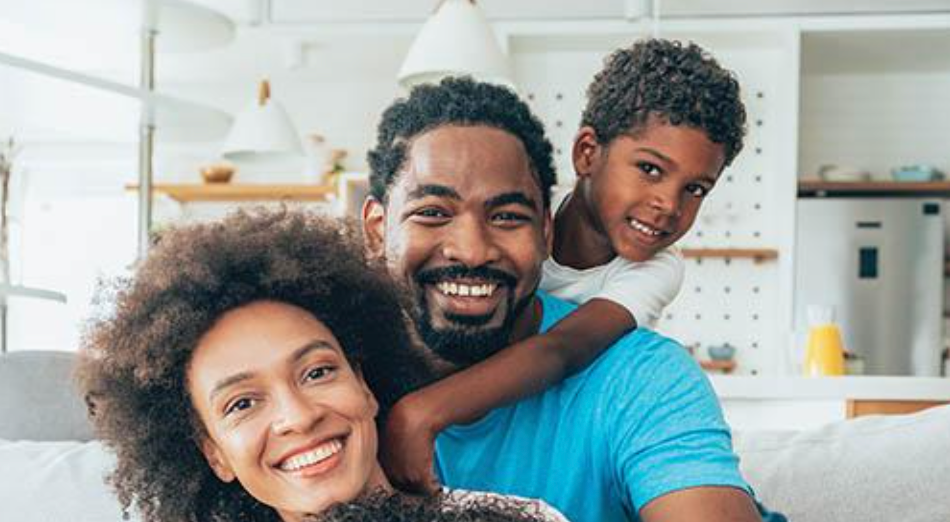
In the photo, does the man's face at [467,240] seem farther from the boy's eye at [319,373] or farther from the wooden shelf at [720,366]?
the wooden shelf at [720,366]

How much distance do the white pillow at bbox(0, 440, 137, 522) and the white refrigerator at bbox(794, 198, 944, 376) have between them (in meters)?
4.75

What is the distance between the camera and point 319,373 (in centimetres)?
114

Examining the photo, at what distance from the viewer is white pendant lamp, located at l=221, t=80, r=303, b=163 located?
5242 mm

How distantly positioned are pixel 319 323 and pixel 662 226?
1.94 ft

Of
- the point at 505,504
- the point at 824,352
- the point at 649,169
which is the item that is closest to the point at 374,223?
the point at 649,169

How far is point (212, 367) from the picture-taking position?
115 centimetres

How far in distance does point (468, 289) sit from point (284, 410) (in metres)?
0.32

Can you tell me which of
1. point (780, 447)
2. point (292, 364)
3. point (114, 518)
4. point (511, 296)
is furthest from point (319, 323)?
point (780, 447)

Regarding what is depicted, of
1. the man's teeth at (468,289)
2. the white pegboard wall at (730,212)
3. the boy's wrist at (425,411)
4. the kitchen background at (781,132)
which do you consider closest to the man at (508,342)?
the man's teeth at (468,289)

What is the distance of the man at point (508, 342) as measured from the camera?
1.31m

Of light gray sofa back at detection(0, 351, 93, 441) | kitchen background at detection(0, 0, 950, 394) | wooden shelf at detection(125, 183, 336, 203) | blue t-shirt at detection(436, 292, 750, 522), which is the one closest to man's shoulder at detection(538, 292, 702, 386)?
blue t-shirt at detection(436, 292, 750, 522)

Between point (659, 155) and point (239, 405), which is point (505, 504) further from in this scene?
point (659, 155)

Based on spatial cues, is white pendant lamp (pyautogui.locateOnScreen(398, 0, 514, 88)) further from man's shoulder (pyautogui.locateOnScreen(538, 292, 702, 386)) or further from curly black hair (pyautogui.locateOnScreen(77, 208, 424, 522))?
curly black hair (pyautogui.locateOnScreen(77, 208, 424, 522))

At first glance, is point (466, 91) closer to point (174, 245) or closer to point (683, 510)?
point (174, 245)
